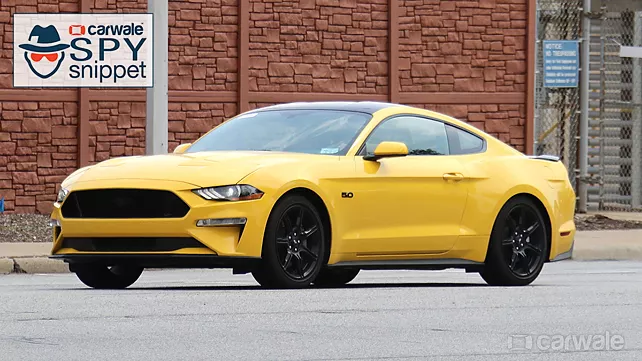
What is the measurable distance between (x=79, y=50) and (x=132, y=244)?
38.1 feet

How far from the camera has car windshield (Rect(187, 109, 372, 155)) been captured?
11445mm

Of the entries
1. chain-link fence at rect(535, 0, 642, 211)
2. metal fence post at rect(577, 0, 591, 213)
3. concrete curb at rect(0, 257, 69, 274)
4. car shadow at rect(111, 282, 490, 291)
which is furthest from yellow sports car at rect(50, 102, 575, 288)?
chain-link fence at rect(535, 0, 642, 211)

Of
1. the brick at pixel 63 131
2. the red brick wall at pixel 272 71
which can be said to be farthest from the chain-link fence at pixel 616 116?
the brick at pixel 63 131

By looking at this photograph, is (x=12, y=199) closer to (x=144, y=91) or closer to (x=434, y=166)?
(x=144, y=91)

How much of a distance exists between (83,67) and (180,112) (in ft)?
5.28

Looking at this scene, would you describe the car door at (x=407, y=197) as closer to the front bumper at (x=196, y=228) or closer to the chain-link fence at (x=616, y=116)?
the front bumper at (x=196, y=228)

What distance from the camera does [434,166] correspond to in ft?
38.5

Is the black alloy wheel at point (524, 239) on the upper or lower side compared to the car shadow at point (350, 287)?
upper

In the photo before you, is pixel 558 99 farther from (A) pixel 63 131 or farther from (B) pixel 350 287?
(B) pixel 350 287

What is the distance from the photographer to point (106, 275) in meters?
11.6

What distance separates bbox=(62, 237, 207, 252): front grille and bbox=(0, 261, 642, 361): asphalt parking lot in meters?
0.36

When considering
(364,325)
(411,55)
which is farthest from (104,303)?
(411,55)

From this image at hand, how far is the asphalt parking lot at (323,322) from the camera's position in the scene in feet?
25.8

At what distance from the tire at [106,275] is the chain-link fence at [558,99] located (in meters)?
13.3
